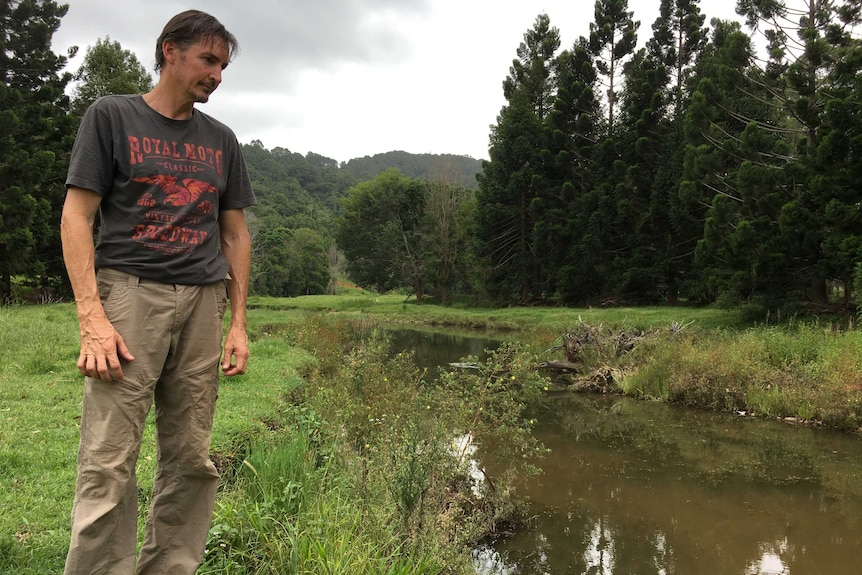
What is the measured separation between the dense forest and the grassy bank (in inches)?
213

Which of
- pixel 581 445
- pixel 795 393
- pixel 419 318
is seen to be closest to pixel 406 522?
pixel 581 445

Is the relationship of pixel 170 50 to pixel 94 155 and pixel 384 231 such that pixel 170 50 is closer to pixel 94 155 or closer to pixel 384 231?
pixel 94 155

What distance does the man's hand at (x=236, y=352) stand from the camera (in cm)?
230

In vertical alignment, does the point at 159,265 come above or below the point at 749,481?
above

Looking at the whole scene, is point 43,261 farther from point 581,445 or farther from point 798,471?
point 798,471

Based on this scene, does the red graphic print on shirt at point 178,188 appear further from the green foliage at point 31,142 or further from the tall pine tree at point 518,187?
the tall pine tree at point 518,187

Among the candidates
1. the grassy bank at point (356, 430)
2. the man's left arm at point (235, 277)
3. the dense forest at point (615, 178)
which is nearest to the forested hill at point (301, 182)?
the dense forest at point (615, 178)

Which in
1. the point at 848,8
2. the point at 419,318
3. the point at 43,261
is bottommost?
the point at 419,318

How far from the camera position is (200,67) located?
79.8 inches

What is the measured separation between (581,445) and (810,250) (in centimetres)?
1146

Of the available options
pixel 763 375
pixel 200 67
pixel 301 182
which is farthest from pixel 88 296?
pixel 301 182

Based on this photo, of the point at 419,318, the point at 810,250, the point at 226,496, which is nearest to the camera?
the point at 226,496

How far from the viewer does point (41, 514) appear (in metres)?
2.90

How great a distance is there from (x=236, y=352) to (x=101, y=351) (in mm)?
620
